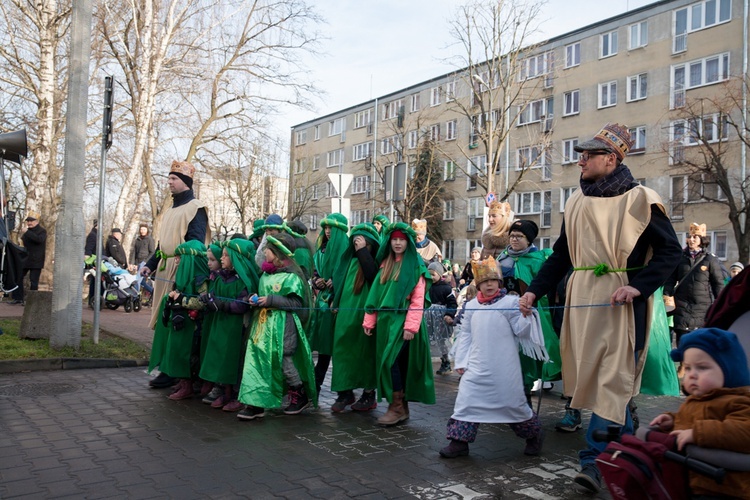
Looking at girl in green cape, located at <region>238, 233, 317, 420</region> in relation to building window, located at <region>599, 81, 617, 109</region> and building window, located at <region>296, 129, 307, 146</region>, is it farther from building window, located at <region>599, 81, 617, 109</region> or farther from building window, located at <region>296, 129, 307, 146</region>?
building window, located at <region>296, 129, 307, 146</region>

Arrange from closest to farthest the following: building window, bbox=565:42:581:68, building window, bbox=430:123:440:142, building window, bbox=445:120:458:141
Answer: building window, bbox=565:42:581:68, building window, bbox=445:120:458:141, building window, bbox=430:123:440:142

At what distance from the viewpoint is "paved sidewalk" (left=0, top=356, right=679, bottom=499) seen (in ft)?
15.6

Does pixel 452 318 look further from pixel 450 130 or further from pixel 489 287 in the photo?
pixel 450 130

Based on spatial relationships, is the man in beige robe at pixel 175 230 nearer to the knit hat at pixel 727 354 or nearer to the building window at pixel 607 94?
the knit hat at pixel 727 354

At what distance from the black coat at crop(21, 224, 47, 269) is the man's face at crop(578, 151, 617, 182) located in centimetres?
1502

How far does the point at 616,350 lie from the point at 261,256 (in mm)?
3781

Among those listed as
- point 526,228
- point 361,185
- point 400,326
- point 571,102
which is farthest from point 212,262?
point 361,185

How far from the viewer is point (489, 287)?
599 cm

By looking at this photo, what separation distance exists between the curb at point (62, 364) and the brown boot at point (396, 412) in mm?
4639

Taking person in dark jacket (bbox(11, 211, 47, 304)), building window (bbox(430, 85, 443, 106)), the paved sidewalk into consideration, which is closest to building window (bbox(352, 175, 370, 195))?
building window (bbox(430, 85, 443, 106))

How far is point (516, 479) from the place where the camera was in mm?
5098

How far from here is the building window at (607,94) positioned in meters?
38.8

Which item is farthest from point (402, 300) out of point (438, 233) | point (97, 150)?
point (438, 233)

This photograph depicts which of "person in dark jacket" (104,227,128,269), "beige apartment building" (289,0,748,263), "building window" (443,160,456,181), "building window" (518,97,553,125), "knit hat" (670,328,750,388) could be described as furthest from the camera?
"building window" (443,160,456,181)
